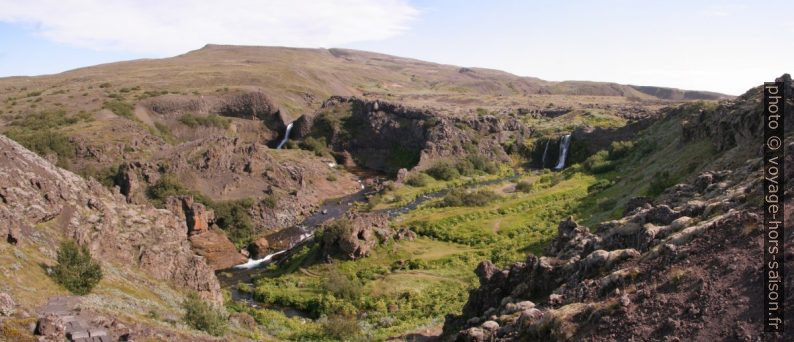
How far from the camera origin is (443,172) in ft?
333

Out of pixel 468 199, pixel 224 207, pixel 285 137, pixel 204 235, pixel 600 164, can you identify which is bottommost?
pixel 204 235

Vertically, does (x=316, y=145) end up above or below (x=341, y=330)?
above

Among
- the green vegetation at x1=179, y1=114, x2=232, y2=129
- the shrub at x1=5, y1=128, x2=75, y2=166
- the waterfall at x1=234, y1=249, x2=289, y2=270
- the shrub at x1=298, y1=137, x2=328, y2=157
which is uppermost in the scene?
the green vegetation at x1=179, y1=114, x2=232, y2=129

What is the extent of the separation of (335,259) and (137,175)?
30.1m

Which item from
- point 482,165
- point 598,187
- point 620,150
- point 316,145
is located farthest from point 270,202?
point 620,150

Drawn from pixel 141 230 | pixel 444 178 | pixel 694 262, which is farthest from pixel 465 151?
pixel 694 262

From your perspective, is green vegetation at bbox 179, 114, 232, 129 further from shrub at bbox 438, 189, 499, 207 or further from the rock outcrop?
shrub at bbox 438, 189, 499, 207

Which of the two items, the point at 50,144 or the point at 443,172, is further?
the point at 443,172

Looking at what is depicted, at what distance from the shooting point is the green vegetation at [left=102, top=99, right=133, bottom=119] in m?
112

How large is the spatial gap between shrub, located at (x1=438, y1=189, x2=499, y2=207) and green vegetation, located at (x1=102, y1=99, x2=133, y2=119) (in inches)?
2580

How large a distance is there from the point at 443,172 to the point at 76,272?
75217 millimetres

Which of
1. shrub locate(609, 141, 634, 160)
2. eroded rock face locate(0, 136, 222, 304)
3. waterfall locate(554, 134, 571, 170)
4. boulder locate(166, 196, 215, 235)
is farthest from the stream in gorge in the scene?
shrub locate(609, 141, 634, 160)

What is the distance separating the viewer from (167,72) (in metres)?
190

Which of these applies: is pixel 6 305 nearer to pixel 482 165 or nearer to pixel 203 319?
pixel 203 319
